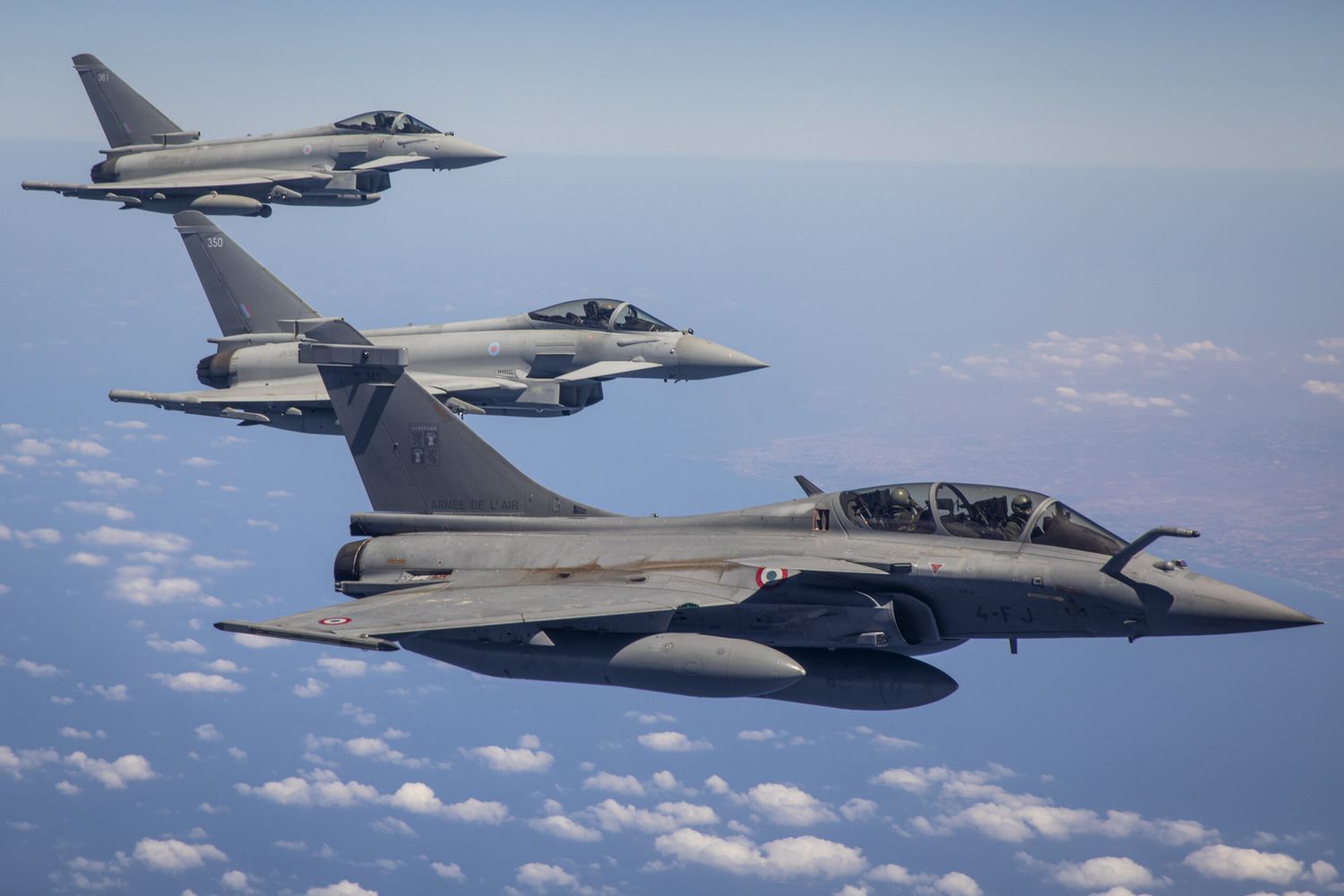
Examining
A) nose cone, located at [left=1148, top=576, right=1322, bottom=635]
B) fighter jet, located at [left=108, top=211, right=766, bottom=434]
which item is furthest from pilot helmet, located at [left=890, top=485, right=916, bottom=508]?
fighter jet, located at [left=108, top=211, right=766, bottom=434]

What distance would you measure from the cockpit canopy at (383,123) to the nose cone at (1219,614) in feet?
101

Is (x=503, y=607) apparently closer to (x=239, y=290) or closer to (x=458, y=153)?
(x=239, y=290)

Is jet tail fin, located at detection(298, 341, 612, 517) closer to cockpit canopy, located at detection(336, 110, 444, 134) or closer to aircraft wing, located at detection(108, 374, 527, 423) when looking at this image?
aircraft wing, located at detection(108, 374, 527, 423)

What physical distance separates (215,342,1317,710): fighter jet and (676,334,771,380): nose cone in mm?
11424

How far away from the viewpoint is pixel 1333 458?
148500 mm

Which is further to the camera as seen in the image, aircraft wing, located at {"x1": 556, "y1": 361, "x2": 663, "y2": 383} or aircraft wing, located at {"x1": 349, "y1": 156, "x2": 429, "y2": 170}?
aircraft wing, located at {"x1": 349, "y1": 156, "x2": 429, "y2": 170}

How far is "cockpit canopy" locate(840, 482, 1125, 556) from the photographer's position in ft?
64.8

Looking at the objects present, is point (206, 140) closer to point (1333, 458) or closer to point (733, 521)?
point (733, 521)

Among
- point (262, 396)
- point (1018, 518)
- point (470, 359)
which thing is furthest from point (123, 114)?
point (1018, 518)

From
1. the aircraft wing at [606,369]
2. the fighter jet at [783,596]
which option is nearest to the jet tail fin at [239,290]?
the aircraft wing at [606,369]

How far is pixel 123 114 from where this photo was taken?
44.4m

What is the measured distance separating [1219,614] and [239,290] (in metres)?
27.1

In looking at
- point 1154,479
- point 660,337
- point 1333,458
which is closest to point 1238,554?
point 1154,479

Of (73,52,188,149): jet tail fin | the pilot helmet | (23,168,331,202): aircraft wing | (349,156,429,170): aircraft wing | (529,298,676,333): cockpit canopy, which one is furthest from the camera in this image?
(73,52,188,149): jet tail fin
